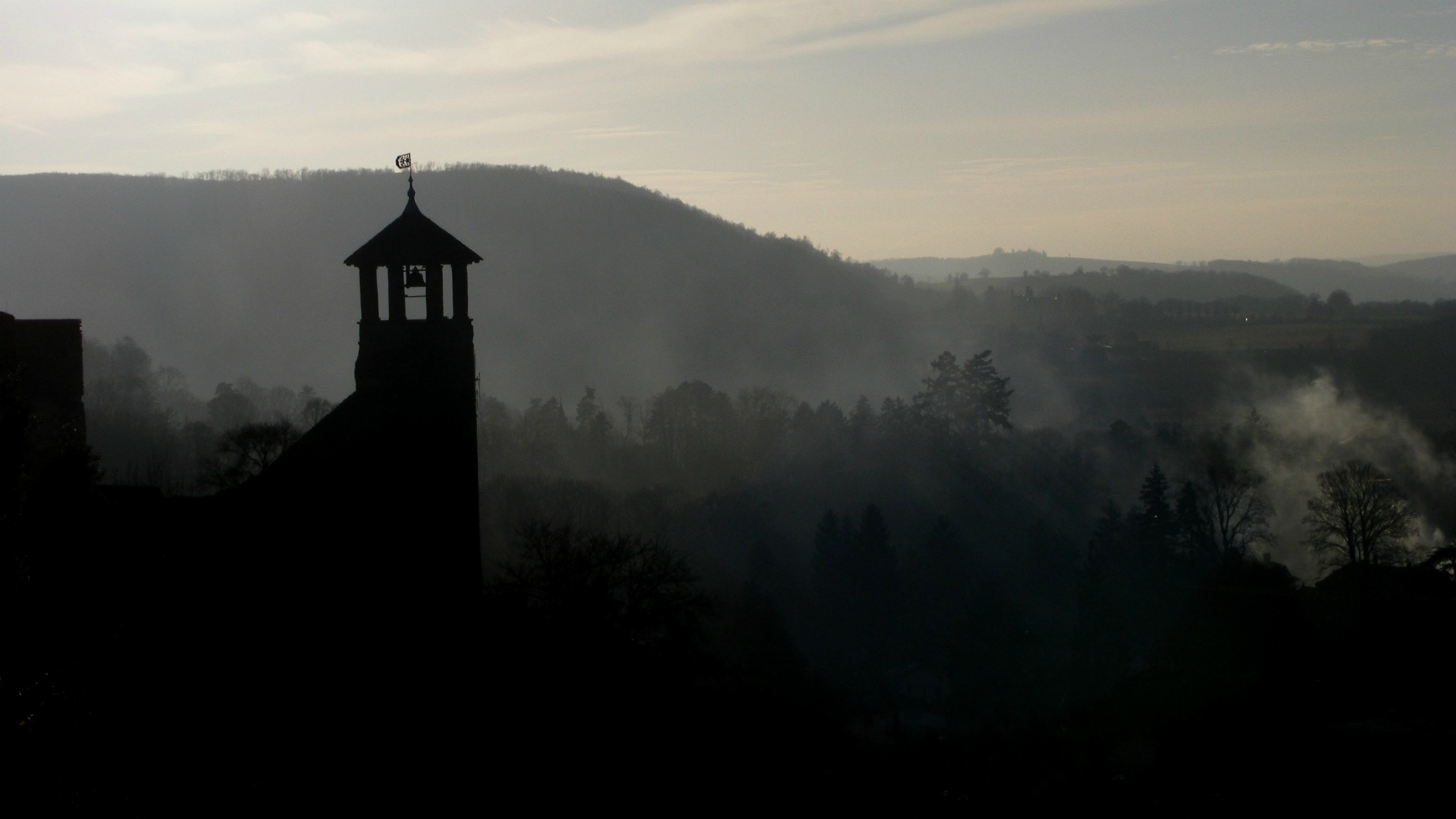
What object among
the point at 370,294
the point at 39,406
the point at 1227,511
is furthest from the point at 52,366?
the point at 1227,511

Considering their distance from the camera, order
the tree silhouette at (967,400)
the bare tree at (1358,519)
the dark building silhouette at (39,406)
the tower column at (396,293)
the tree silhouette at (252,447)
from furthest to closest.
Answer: the tree silhouette at (967,400), the bare tree at (1358,519), the tree silhouette at (252,447), the tower column at (396,293), the dark building silhouette at (39,406)

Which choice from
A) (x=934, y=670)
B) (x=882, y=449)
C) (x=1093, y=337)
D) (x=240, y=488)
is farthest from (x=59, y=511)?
(x=1093, y=337)

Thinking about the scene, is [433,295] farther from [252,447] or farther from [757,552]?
[757,552]

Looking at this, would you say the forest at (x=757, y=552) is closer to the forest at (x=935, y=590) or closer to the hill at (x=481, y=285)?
the forest at (x=935, y=590)

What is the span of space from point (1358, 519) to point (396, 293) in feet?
211

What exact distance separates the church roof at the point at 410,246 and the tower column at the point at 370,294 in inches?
6.1

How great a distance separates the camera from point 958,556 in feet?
205

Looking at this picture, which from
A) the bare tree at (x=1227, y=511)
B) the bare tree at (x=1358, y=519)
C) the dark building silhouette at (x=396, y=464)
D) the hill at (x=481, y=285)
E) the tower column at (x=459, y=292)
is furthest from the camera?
the hill at (x=481, y=285)

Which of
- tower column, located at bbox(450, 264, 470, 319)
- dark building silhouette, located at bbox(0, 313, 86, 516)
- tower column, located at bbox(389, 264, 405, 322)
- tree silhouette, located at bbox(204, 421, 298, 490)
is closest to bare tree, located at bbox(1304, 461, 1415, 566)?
tree silhouette, located at bbox(204, 421, 298, 490)

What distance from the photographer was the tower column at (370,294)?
21.2m

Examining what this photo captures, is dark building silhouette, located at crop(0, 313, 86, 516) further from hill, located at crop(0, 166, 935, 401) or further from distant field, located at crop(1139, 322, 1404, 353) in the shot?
distant field, located at crop(1139, 322, 1404, 353)

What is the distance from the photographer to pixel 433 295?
21.5 meters

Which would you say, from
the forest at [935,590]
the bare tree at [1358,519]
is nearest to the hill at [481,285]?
the forest at [935,590]

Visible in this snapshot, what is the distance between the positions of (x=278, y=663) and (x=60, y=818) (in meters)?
6.10
